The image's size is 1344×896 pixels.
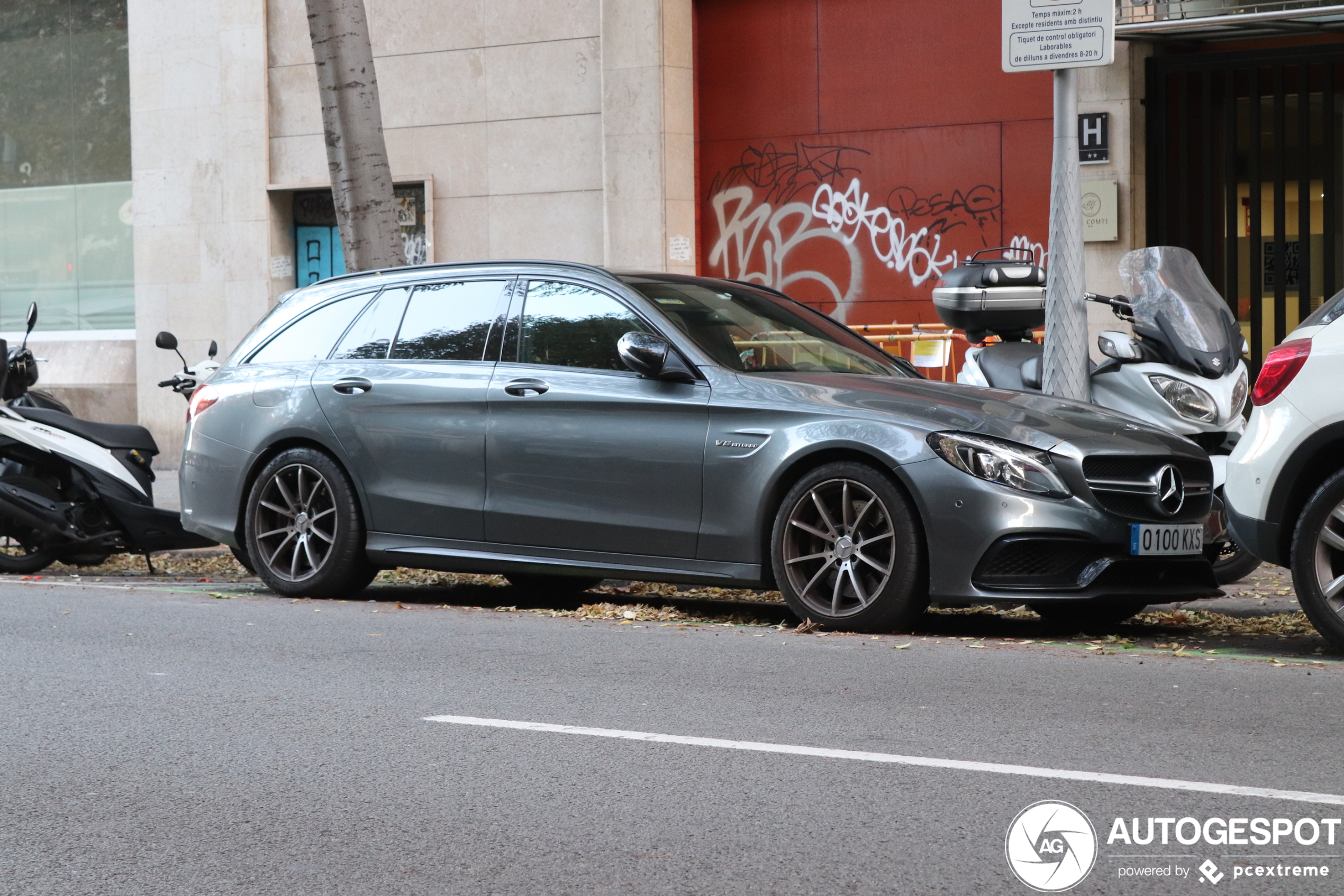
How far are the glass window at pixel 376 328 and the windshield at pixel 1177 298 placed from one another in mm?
3819

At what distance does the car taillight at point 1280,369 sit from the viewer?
6.72 m

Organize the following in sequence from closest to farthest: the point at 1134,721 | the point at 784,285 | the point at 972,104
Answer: the point at 1134,721
the point at 972,104
the point at 784,285

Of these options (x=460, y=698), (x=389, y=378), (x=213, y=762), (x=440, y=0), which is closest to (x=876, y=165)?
(x=440, y=0)

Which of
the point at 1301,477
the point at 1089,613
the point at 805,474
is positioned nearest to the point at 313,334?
the point at 805,474

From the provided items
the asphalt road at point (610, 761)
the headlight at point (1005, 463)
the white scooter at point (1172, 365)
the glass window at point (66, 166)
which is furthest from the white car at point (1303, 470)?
the glass window at point (66, 166)

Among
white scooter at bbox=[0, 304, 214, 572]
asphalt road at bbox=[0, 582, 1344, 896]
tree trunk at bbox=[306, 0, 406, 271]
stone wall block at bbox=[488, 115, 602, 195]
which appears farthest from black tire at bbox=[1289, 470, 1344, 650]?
stone wall block at bbox=[488, 115, 602, 195]

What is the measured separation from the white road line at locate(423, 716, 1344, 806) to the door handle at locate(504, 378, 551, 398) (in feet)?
8.84

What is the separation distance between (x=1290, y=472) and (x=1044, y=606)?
1.32 metres

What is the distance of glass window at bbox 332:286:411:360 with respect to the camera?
29.4 ft

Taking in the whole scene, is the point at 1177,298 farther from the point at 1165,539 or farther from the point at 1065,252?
the point at 1165,539

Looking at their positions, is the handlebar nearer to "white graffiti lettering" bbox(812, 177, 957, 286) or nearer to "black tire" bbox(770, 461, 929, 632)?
"black tire" bbox(770, 461, 929, 632)

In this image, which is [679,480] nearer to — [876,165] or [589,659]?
[589,659]

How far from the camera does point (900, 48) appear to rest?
50.6ft

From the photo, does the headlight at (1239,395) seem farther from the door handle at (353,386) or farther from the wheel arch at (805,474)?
the door handle at (353,386)
